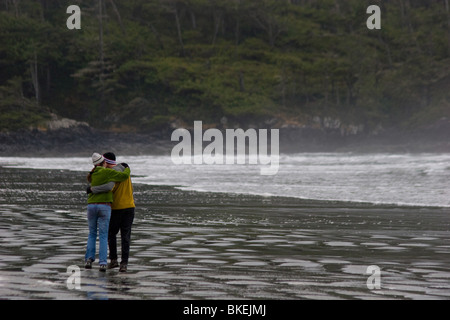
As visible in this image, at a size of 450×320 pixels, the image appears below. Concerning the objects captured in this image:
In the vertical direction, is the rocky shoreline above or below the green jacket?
above

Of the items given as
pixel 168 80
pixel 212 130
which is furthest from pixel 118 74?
pixel 212 130

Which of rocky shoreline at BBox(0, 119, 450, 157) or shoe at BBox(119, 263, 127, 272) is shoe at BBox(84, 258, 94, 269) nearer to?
shoe at BBox(119, 263, 127, 272)

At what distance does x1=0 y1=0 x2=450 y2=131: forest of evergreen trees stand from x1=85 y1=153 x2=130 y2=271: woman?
5778 centimetres

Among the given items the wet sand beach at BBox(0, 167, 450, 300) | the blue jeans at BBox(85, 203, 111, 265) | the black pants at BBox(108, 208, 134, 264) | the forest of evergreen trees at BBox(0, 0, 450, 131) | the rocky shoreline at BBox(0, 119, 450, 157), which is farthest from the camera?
the forest of evergreen trees at BBox(0, 0, 450, 131)

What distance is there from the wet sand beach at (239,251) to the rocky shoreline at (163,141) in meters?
45.6

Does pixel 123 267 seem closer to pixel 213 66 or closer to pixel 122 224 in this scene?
pixel 122 224

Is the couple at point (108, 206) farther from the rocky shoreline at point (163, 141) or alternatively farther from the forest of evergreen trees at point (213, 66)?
the forest of evergreen trees at point (213, 66)

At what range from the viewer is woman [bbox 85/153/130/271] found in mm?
9227

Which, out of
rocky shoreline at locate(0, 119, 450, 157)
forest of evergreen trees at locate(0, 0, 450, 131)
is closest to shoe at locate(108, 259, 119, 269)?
rocky shoreline at locate(0, 119, 450, 157)

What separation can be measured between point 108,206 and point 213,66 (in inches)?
2795

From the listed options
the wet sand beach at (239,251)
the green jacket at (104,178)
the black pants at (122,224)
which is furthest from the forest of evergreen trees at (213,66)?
the green jacket at (104,178)

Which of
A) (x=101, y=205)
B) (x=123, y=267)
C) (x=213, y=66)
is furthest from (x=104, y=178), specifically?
(x=213, y=66)
